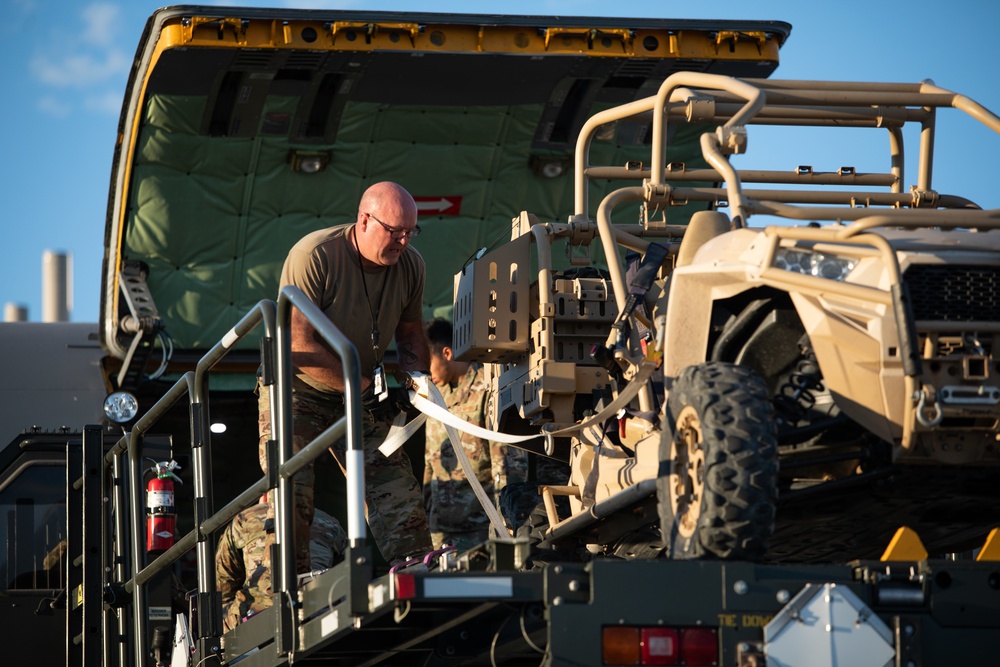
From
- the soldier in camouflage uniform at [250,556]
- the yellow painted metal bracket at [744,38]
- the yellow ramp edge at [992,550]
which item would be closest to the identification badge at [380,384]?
the soldier in camouflage uniform at [250,556]

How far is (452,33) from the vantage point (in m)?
9.22

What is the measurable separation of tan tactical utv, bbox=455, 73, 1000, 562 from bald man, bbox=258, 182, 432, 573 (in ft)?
1.42

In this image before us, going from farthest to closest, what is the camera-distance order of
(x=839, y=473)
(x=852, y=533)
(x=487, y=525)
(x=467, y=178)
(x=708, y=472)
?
(x=467, y=178), (x=487, y=525), (x=852, y=533), (x=839, y=473), (x=708, y=472)

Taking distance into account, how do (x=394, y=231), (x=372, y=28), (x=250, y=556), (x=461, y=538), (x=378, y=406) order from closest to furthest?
(x=378, y=406), (x=394, y=231), (x=250, y=556), (x=372, y=28), (x=461, y=538)

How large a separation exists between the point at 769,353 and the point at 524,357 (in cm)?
200

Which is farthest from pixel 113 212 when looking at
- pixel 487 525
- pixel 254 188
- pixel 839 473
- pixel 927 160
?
pixel 839 473

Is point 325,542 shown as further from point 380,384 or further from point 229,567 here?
point 380,384

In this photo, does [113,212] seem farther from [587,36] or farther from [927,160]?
[927,160]

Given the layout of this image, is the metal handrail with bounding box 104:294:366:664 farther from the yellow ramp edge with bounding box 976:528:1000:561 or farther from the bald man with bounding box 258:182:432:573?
the yellow ramp edge with bounding box 976:528:1000:561

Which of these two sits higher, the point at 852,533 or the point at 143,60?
the point at 143,60

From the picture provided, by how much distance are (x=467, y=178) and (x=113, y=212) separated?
218 cm

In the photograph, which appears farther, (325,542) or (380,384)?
(325,542)

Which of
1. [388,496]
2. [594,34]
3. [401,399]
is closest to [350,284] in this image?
[401,399]

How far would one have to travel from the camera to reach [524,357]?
738 centimetres
